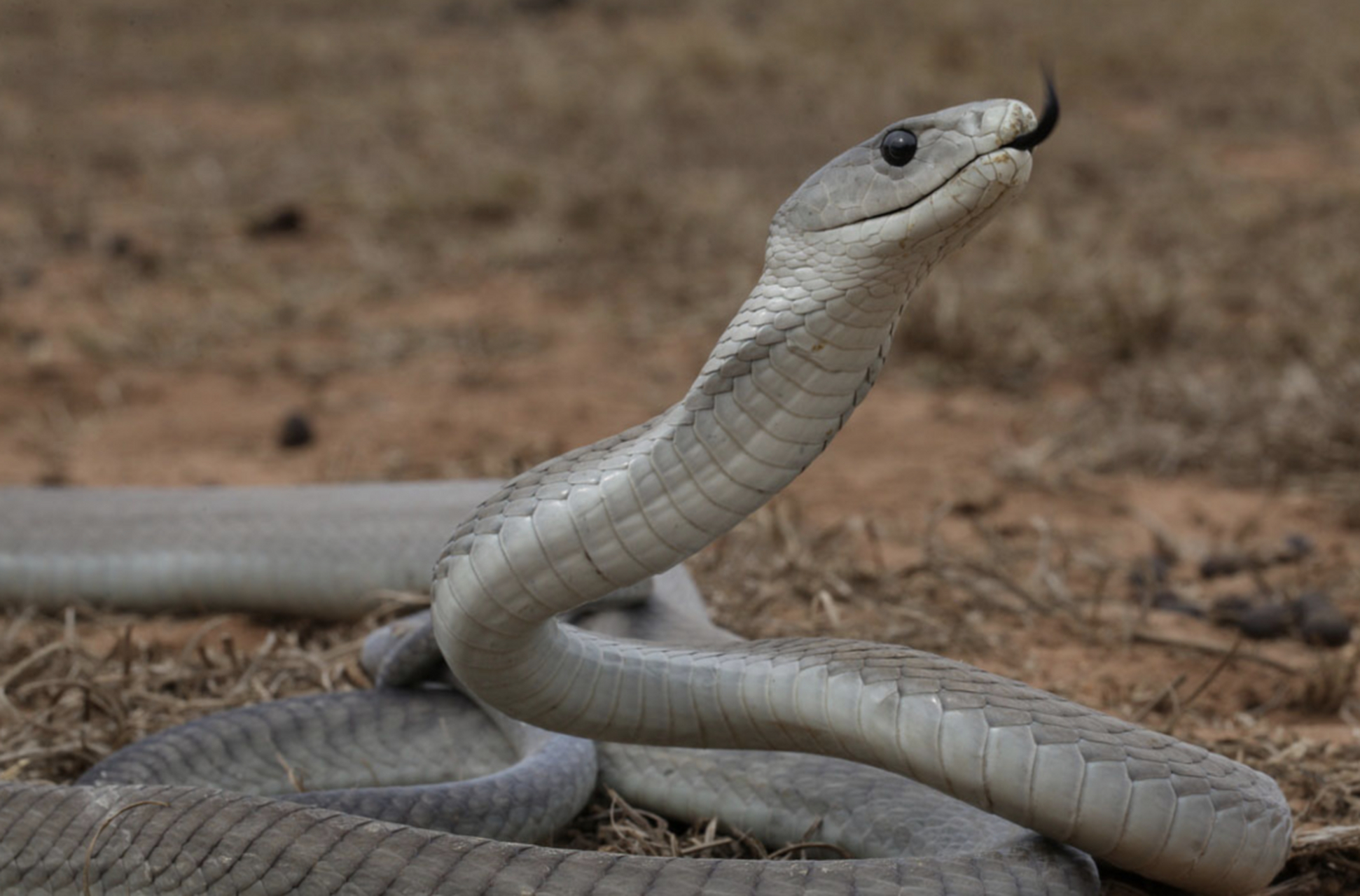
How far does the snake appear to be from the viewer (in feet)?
5.61

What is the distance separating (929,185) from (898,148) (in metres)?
0.07

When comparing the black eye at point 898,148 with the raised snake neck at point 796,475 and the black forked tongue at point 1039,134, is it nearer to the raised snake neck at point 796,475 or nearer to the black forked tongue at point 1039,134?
the raised snake neck at point 796,475

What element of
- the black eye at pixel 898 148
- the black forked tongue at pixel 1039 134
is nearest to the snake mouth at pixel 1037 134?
the black forked tongue at pixel 1039 134

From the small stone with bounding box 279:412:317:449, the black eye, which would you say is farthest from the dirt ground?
the black eye

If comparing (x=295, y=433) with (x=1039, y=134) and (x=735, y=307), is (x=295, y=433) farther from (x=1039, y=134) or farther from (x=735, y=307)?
(x=1039, y=134)

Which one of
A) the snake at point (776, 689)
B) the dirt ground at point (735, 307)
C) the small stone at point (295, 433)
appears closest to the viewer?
the snake at point (776, 689)

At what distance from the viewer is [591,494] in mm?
1745

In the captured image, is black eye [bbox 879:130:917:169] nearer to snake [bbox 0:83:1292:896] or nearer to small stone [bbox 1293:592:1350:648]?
snake [bbox 0:83:1292:896]

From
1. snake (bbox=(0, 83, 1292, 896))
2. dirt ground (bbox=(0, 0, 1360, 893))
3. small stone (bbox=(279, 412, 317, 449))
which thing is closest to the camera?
snake (bbox=(0, 83, 1292, 896))

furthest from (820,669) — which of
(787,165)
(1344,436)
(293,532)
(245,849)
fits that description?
(787,165)

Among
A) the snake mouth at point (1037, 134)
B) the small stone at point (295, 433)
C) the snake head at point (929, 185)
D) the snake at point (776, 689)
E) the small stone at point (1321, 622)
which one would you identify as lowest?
the small stone at point (1321, 622)

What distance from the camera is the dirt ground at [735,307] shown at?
322 cm

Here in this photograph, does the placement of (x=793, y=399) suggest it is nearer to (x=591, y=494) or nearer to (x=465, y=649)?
(x=591, y=494)

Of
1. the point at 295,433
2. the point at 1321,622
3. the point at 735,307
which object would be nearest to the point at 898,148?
the point at 1321,622
